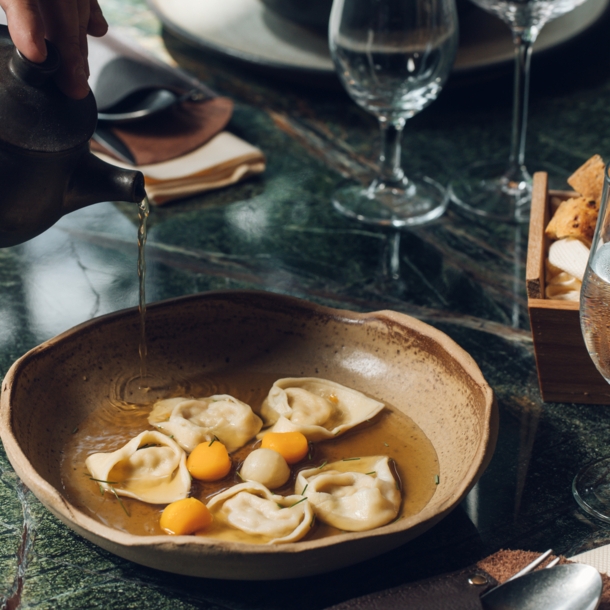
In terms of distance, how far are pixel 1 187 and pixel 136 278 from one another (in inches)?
21.2

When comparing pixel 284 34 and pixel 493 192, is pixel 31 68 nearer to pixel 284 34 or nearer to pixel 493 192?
pixel 493 192

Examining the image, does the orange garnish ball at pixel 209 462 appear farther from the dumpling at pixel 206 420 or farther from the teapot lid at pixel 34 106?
the teapot lid at pixel 34 106

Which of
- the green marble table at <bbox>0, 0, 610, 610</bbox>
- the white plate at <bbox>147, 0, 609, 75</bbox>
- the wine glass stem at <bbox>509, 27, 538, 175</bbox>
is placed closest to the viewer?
the green marble table at <bbox>0, 0, 610, 610</bbox>

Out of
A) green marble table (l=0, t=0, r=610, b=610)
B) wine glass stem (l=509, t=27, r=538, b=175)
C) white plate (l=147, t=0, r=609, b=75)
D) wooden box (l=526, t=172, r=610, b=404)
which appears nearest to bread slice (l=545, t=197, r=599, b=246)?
wooden box (l=526, t=172, r=610, b=404)

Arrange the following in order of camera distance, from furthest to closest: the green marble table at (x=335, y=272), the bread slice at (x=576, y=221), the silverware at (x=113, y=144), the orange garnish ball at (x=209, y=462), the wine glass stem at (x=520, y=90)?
the silverware at (x=113, y=144) < the wine glass stem at (x=520, y=90) < the bread slice at (x=576, y=221) < the orange garnish ball at (x=209, y=462) < the green marble table at (x=335, y=272)

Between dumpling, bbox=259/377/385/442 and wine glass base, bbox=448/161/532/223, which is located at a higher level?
dumpling, bbox=259/377/385/442

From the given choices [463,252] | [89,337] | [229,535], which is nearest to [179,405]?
[89,337]

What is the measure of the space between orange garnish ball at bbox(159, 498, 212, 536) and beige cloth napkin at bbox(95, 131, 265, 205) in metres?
0.91

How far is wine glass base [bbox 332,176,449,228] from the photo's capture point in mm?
1696

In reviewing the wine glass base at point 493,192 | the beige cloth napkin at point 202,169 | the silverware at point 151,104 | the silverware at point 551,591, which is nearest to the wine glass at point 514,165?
the wine glass base at point 493,192

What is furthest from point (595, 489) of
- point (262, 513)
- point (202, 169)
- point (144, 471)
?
point (202, 169)

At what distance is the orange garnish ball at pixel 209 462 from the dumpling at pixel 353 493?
89 millimetres

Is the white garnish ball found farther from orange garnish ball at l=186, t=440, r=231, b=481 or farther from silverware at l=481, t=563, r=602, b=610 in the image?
silverware at l=481, t=563, r=602, b=610

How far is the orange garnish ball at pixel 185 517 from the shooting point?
0.92 metres
